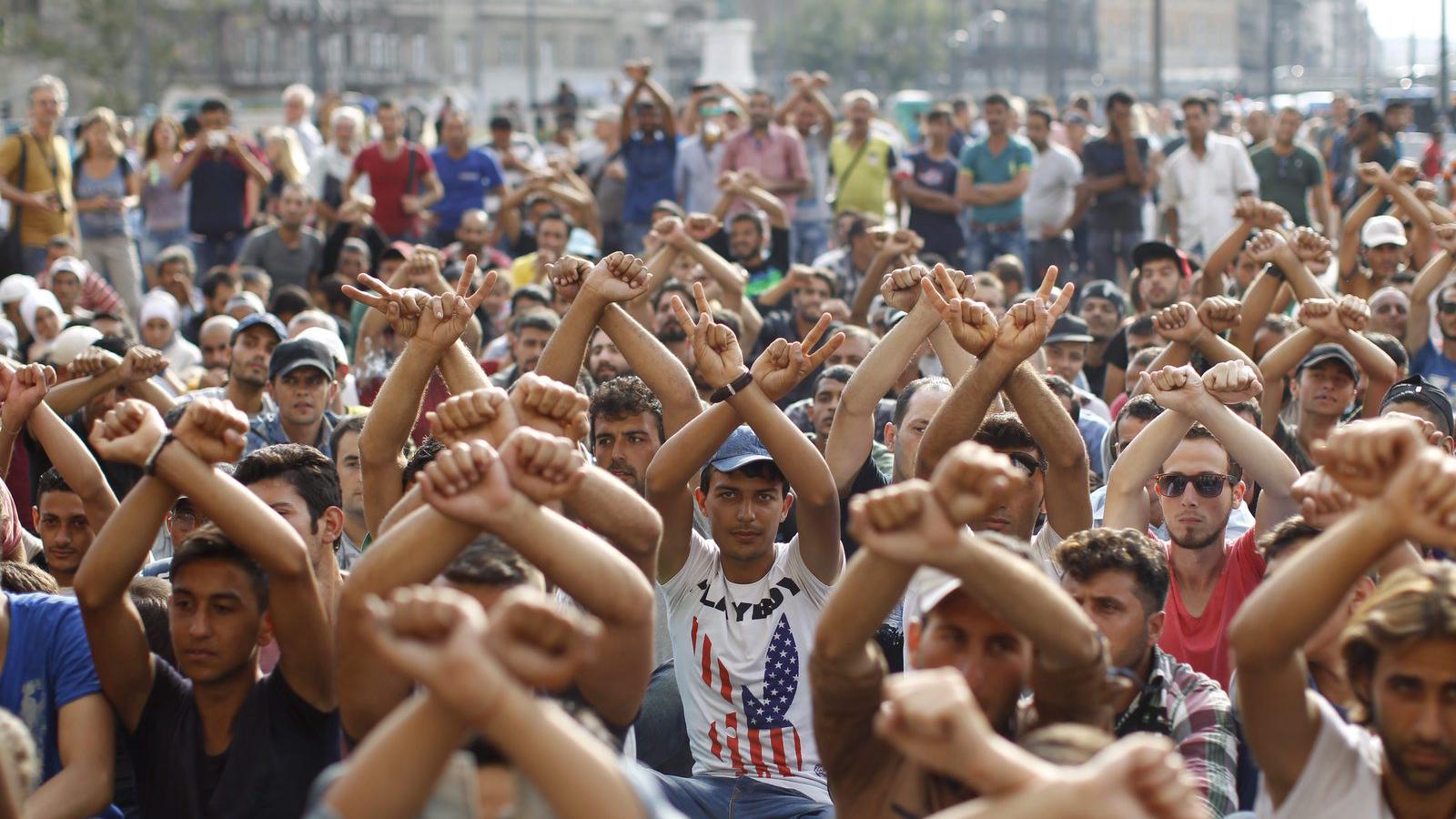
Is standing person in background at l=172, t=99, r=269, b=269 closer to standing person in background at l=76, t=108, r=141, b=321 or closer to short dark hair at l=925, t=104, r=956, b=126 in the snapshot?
standing person in background at l=76, t=108, r=141, b=321

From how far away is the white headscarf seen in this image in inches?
428

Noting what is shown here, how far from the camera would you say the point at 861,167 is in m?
15.6

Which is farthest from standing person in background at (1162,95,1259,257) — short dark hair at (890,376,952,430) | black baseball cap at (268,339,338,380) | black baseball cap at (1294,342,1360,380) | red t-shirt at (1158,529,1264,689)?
red t-shirt at (1158,529,1264,689)

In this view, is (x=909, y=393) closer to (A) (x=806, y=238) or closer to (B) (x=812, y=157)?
(A) (x=806, y=238)

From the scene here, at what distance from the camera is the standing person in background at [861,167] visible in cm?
1559

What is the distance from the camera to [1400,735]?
3.58 m

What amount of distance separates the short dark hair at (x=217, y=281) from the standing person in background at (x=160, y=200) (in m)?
3.43

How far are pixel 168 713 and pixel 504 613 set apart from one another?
1.97 metres

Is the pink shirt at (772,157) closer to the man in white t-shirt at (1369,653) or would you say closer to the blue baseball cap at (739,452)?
the blue baseball cap at (739,452)

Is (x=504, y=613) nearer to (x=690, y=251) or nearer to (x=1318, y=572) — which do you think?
(x=1318, y=572)

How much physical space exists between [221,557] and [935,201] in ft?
36.7

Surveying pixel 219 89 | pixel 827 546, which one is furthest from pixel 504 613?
pixel 219 89

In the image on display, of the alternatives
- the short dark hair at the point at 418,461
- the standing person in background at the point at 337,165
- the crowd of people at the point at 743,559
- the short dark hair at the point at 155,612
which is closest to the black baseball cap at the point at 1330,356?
the crowd of people at the point at 743,559

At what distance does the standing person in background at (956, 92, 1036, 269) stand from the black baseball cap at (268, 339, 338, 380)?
807 cm
